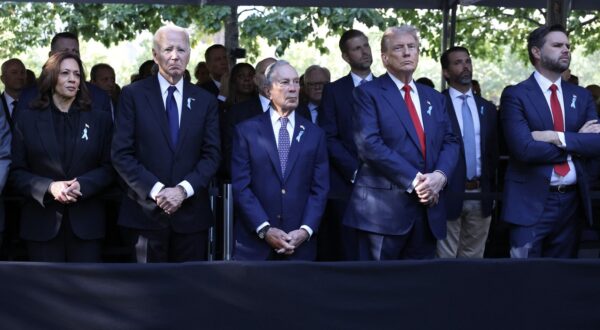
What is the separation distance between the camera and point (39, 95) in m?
6.68

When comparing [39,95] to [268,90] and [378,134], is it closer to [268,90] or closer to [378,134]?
[268,90]

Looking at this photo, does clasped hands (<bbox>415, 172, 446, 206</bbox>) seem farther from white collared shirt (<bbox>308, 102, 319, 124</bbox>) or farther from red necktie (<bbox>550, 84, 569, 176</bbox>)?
white collared shirt (<bbox>308, 102, 319, 124</bbox>)

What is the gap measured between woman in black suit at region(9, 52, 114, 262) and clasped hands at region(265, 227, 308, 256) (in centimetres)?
110

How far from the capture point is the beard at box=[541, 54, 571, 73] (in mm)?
6816

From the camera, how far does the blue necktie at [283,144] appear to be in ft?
22.1

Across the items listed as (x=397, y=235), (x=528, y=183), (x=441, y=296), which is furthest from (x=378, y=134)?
(x=441, y=296)

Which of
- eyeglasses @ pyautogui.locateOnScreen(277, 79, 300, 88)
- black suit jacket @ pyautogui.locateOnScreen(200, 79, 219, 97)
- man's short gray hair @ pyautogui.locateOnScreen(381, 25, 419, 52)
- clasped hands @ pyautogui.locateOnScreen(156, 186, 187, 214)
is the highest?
man's short gray hair @ pyautogui.locateOnScreen(381, 25, 419, 52)

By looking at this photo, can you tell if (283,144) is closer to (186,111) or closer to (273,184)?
(273,184)

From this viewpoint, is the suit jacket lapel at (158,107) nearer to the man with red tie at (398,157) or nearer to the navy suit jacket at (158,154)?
the navy suit jacket at (158,154)

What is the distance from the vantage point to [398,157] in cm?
638

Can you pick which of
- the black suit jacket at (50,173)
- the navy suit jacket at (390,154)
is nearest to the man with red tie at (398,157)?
the navy suit jacket at (390,154)

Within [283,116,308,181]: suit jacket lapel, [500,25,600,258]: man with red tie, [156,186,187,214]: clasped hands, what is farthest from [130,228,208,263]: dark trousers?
[500,25,600,258]: man with red tie

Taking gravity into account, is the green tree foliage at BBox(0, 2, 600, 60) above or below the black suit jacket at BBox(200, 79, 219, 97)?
above

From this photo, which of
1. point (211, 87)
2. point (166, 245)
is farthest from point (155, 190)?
point (211, 87)
